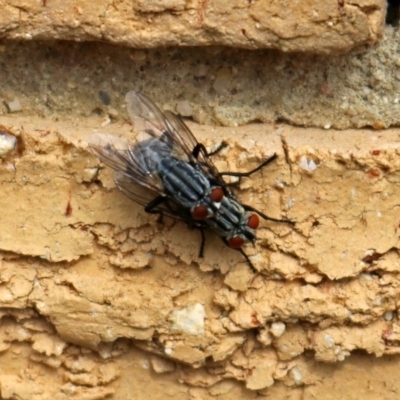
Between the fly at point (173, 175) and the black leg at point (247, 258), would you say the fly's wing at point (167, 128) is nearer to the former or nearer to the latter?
the fly at point (173, 175)

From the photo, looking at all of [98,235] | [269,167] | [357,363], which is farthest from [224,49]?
[357,363]

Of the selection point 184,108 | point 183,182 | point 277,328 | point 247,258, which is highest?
point 184,108

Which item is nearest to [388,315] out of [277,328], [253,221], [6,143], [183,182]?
[277,328]

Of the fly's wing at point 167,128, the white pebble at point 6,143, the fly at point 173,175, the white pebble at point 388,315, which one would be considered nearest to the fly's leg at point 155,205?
the fly at point 173,175

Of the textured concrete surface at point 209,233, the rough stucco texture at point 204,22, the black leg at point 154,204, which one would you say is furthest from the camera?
the black leg at point 154,204

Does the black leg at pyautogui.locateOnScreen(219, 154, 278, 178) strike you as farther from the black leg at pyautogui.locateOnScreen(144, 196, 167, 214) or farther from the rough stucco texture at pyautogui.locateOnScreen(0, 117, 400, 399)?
the black leg at pyautogui.locateOnScreen(144, 196, 167, 214)

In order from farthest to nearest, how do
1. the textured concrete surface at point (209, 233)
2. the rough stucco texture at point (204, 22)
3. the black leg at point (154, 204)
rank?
1. the black leg at point (154, 204)
2. the textured concrete surface at point (209, 233)
3. the rough stucco texture at point (204, 22)

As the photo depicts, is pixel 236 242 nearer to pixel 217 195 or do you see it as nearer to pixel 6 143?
pixel 217 195
